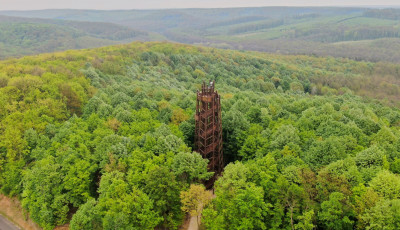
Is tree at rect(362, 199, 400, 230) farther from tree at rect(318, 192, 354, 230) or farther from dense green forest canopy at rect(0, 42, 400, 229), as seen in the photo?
tree at rect(318, 192, 354, 230)

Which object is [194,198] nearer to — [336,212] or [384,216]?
[336,212]

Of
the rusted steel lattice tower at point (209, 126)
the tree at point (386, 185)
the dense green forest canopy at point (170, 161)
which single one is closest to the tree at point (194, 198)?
the dense green forest canopy at point (170, 161)

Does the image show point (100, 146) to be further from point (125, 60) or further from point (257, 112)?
point (125, 60)

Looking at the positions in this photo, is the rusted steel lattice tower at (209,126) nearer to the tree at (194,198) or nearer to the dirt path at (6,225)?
the tree at (194,198)

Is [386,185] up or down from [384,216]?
up

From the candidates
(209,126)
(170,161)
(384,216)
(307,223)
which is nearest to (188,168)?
(170,161)

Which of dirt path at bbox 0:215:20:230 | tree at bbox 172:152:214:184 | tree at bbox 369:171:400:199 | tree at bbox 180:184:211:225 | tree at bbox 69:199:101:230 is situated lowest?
dirt path at bbox 0:215:20:230

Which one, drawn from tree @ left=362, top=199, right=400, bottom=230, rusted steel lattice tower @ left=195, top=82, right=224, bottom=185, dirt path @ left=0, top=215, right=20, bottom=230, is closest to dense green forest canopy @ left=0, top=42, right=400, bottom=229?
tree @ left=362, top=199, right=400, bottom=230
